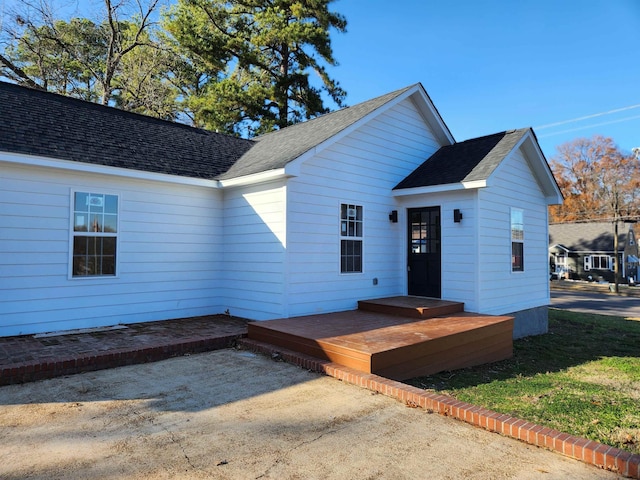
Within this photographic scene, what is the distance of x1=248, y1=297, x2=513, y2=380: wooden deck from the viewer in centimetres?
507

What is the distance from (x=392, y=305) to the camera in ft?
→ 25.3

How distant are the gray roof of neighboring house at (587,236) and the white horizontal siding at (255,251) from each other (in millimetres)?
34415

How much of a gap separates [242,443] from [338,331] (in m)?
3.05

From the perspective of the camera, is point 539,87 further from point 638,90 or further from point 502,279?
point 502,279

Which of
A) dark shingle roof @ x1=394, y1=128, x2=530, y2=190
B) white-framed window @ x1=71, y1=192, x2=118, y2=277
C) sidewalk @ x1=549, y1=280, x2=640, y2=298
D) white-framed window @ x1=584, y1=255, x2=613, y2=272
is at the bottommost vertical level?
sidewalk @ x1=549, y1=280, x2=640, y2=298

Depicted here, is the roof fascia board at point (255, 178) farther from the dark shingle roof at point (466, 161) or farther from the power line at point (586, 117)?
the power line at point (586, 117)

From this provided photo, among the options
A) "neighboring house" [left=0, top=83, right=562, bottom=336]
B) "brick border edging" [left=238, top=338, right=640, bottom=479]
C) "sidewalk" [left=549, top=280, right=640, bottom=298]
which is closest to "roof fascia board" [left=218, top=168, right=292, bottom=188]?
"neighboring house" [left=0, top=83, right=562, bottom=336]

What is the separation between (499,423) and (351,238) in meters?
5.36

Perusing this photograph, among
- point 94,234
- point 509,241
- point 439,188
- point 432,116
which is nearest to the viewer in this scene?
point 94,234

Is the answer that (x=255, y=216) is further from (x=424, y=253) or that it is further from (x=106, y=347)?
(x=424, y=253)

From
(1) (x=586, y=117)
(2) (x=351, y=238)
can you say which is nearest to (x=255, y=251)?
(2) (x=351, y=238)

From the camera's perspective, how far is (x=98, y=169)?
6.71m

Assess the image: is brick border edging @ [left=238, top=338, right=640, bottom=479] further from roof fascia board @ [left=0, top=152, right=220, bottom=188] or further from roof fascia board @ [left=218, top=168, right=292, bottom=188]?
roof fascia board @ [left=0, top=152, right=220, bottom=188]

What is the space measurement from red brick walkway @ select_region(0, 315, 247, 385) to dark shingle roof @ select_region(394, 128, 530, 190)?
17.0ft
